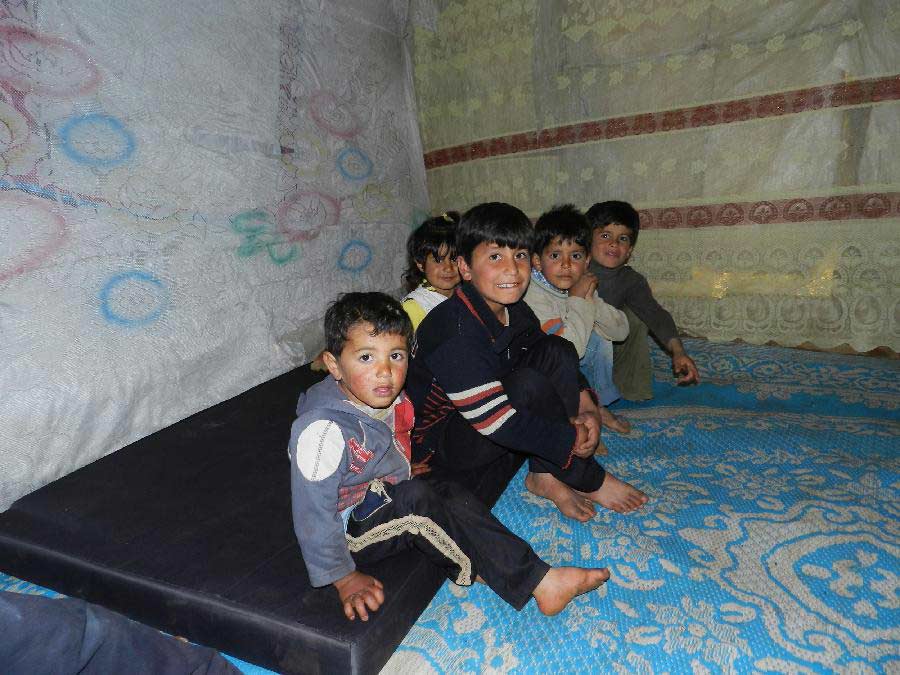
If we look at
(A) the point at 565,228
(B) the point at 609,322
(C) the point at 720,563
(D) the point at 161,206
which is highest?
(D) the point at 161,206

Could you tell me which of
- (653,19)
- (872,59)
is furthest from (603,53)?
(872,59)

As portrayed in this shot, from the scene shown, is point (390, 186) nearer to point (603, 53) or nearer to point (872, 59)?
point (603, 53)

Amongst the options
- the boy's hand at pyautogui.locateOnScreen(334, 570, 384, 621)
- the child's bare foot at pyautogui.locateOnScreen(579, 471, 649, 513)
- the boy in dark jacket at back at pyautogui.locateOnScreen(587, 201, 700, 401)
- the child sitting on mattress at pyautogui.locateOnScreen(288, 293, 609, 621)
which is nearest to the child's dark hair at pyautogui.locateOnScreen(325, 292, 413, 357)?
the child sitting on mattress at pyautogui.locateOnScreen(288, 293, 609, 621)

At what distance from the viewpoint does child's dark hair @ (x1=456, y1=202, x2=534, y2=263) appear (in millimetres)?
1611

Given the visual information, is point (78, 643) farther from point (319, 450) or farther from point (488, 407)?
point (488, 407)

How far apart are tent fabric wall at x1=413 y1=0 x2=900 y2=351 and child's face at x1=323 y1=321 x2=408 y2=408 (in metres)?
2.33

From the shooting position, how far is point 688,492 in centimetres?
166

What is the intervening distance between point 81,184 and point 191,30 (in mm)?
846

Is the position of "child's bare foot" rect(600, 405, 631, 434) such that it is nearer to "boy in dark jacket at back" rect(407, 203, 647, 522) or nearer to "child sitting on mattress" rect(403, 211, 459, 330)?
"boy in dark jacket at back" rect(407, 203, 647, 522)

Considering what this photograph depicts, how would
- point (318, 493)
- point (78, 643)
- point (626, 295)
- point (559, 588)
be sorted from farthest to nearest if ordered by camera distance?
1. point (626, 295)
2. point (559, 588)
3. point (318, 493)
4. point (78, 643)

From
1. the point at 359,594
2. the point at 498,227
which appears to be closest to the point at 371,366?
the point at 359,594

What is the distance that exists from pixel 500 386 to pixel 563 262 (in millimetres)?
834

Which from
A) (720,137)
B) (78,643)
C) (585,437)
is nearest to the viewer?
(78,643)

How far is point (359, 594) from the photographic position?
3.78 ft
